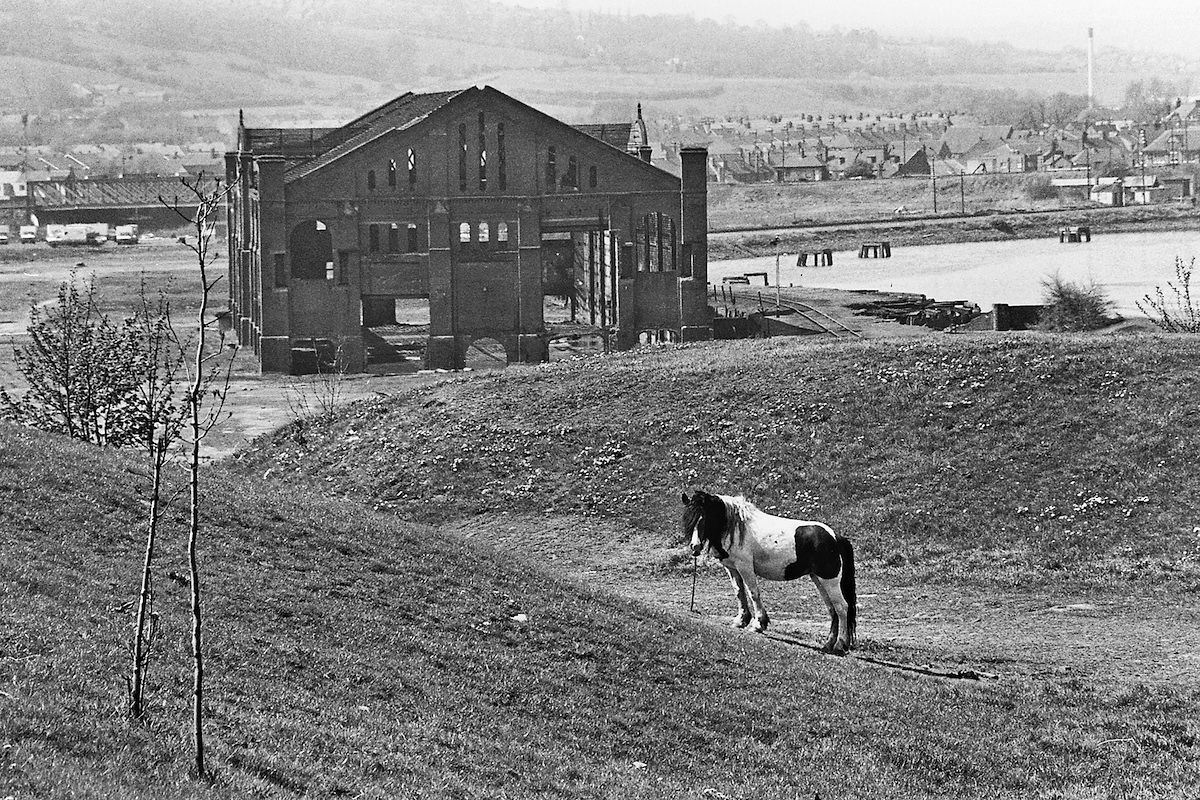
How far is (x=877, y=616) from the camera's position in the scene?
2209cm

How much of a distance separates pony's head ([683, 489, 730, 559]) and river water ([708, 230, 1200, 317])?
6021 centimetres

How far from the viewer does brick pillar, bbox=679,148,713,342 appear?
66.5 m

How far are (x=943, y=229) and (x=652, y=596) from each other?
130 meters

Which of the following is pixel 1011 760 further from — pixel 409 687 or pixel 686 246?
pixel 686 246

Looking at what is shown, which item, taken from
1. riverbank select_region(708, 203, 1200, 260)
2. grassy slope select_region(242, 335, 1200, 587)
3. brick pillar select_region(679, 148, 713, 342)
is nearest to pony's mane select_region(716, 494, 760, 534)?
grassy slope select_region(242, 335, 1200, 587)

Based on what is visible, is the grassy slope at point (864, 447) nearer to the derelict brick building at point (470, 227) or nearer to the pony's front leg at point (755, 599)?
the pony's front leg at point (755, 599)

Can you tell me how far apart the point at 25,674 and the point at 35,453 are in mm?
9089

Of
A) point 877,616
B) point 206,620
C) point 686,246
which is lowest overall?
point 877,616

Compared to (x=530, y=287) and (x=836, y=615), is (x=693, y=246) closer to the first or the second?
(x=530, y=287)

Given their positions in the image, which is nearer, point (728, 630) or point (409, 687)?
point (409, 687)

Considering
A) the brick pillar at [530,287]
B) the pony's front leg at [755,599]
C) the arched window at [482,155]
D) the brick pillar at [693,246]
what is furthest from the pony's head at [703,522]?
the brick pillar at [693,246]

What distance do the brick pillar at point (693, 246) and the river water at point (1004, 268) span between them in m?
21.4

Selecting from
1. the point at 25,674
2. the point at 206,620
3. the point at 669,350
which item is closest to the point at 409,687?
the point at 206,620

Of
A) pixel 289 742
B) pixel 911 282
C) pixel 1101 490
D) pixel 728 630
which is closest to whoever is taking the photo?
pixel 289 742
